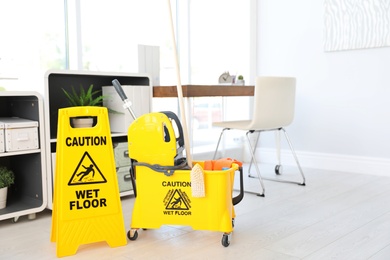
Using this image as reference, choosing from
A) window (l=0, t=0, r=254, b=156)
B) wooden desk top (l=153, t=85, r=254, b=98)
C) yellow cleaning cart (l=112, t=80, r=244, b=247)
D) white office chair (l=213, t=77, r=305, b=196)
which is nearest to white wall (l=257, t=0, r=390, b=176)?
window (l=0, t=0, r=254, b=156)

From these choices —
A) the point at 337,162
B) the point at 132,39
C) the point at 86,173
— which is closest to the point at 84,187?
the point at 86,173

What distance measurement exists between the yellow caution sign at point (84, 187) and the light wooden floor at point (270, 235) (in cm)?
7

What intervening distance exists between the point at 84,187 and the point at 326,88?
2484 mm

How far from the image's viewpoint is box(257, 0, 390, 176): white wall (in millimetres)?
3475

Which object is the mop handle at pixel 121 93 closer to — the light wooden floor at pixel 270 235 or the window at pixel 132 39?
the window at pixel 132 39

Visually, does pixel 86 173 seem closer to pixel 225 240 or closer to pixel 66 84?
pixel 225 240

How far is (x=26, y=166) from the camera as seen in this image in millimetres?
2512

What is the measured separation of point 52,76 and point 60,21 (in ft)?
1.69

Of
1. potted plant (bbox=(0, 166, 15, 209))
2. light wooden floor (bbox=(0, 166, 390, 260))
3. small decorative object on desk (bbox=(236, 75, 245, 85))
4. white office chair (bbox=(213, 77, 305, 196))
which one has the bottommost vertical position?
light wooden floor (bbox=(0, 166, 390, 260))

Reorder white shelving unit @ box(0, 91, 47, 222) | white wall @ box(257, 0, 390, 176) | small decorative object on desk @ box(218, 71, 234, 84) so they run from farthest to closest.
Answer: small decorative object on desk @ box(218, 71, 234, 84)
white wall @ box(257, 0, 390, 176)
white shelving unit @ box(0, 91, 47, 222)

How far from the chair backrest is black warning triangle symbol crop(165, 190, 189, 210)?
44.9 inches

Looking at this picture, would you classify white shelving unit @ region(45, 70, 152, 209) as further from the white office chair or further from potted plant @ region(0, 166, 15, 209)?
the white office chair

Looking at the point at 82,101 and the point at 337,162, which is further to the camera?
the point at 337,162

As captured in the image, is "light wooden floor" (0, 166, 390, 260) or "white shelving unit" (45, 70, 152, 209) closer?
"light wooden floor" (0, 166, 390, 260)
